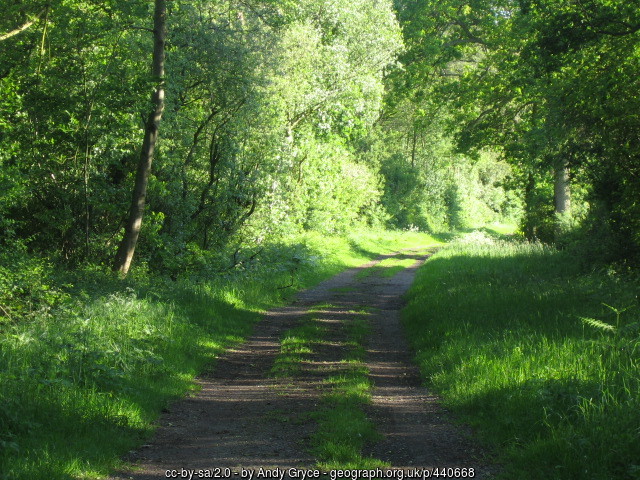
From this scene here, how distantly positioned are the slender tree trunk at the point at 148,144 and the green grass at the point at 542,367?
7.67 meters

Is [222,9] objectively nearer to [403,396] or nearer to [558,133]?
[558,133]

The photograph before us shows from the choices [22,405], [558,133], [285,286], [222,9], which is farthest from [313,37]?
[22,405]

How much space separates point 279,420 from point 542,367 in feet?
10.3

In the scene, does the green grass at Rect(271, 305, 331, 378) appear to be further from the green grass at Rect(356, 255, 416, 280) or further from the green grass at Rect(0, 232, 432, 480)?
the green grass at Rect(356, 255, 416, 280)

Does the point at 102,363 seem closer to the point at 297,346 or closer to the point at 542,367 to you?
the point at 297,346

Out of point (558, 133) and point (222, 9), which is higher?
point (222, 9)

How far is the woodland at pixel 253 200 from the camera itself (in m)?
6.51

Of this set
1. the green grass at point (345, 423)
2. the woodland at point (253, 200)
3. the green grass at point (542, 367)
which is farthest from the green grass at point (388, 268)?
the green grass at point (345, 423)

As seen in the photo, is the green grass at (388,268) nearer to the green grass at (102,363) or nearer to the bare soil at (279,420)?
the green grass at (102,363)

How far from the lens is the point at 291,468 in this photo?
5.41 m

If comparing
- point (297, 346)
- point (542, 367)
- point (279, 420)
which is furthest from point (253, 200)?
point (542, 367)

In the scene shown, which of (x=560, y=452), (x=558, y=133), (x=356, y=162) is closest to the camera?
(x=560, y=452)

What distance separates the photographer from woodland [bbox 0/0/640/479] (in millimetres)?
6508

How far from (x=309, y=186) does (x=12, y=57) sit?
1589 cm
